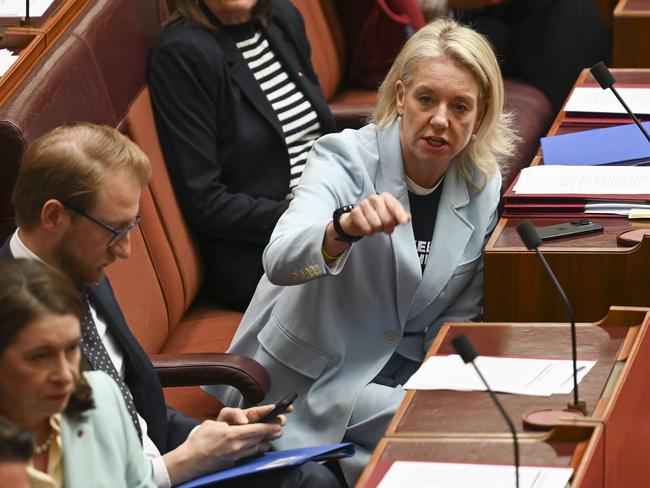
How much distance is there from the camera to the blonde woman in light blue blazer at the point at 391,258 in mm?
2676

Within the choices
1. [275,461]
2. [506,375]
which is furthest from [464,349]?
[275,461]

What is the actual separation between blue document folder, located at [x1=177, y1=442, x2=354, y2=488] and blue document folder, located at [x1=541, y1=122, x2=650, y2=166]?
1.12 meters

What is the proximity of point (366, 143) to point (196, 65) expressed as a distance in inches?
24.8

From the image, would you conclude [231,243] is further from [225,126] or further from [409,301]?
[409,301]

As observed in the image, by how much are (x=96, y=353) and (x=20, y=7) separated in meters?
1.29

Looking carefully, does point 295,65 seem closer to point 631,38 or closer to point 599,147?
point 599,147

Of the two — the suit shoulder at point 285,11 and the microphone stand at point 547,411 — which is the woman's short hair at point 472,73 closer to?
the microphone stand at point 547,411

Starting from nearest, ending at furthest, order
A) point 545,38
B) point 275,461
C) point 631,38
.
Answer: point 275,461 < point 631,38 < point 545,38

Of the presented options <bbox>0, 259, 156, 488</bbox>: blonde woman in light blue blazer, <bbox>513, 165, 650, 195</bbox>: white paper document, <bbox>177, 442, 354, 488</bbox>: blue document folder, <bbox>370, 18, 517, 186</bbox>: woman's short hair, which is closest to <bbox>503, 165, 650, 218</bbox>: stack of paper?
<bbox>513, 165, 650, 195</bbox>: white paper document

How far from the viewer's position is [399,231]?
8.91ft

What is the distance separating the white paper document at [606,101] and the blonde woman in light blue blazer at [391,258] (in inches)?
29.2

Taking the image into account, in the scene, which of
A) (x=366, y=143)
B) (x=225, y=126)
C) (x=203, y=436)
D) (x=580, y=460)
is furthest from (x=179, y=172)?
(x=580, y=460)

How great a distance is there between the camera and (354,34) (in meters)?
4.54

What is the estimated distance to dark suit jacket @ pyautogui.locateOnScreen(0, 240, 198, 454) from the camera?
7.41ft
